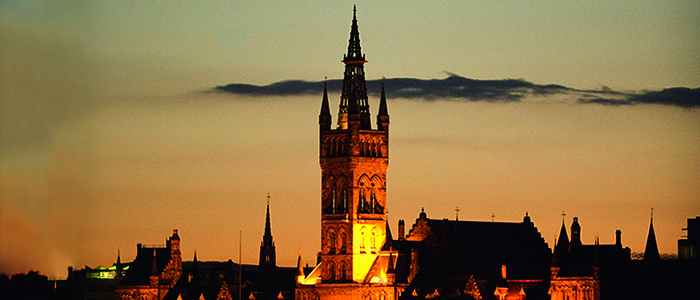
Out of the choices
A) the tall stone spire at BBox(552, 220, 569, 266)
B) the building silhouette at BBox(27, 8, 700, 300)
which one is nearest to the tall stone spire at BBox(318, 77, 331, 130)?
the building silhouette at BBox(27, 8, 700, 300)

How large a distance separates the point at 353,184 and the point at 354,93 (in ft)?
A: 25.0

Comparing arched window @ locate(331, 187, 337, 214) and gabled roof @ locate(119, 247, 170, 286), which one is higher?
arched window @ locate(331, 187, 337, 214)

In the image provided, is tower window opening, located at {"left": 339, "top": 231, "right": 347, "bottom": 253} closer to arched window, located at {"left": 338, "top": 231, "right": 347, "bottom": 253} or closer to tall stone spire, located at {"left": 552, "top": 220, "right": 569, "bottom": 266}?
arched window, located at {"left": 338, "top": 231, "right": 347, "bottom": 253}

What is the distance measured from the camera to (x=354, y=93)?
17400cm

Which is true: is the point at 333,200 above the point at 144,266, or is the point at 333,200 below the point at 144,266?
above

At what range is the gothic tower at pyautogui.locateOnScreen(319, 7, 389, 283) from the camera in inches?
6831

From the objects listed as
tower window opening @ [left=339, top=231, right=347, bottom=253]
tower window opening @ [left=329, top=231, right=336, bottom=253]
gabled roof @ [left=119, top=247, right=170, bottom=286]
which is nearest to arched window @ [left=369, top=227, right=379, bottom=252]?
tower window opening @ [left=339, top=231, right=347, bottom=253]

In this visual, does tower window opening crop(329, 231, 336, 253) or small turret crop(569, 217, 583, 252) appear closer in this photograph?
small turret crop(569, 217, 583, 252)

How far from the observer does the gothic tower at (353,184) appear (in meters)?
174

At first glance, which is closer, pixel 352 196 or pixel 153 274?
pixel 352 196

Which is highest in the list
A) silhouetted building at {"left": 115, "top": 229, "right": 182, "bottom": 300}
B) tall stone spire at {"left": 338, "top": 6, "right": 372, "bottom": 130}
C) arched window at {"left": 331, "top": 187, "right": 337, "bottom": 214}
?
tall stone spire at {"left": 338, "top": 6, "right": 372, "bottom": 130}

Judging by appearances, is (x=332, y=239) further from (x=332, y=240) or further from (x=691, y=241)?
(x=691, y=241)

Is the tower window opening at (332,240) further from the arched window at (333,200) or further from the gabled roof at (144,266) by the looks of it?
the gabled roof at (144,266)

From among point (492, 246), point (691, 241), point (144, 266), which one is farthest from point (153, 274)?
point (691, 241)
